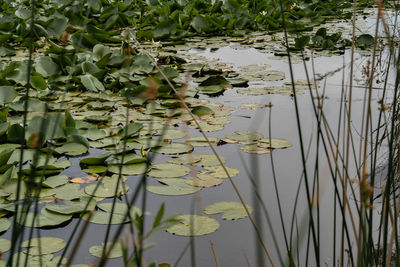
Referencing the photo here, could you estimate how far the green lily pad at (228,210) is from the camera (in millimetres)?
1633

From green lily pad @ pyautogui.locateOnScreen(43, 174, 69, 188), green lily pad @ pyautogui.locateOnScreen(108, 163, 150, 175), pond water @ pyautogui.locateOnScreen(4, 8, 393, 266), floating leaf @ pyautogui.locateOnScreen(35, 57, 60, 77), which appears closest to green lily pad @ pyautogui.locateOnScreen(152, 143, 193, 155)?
pond water @ pyautogui.locateOnScreen(4, 8, 393, 266)

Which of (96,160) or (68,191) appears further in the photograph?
(96,160)

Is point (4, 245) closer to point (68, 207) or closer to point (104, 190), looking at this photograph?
point (68, 207)

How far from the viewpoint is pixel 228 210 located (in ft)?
5.46

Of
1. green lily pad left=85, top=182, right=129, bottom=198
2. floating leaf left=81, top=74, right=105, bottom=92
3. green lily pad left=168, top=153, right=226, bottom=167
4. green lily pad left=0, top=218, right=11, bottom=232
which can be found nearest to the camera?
green lily pad left=0, top=218, right=11, bottom=232

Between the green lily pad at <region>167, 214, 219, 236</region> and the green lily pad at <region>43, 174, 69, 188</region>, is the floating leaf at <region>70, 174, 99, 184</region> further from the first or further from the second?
the green lily pad at <region>167, 214, 219, 236</region>

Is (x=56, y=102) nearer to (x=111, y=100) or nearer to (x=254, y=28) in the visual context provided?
(x=111, y=100)

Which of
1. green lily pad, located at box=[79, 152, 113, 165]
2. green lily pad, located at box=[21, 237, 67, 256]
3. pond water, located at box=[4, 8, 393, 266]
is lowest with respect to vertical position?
pond water, located at box=[4, 8, 393, 266]

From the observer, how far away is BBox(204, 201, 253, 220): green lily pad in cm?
163

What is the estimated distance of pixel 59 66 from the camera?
2943mm

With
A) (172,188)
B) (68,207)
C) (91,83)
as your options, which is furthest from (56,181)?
(91,83)

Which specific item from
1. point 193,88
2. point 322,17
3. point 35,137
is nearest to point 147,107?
point 193,88

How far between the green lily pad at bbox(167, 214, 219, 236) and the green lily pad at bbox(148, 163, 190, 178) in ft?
1.00

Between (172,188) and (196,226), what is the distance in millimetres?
292
